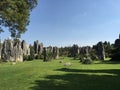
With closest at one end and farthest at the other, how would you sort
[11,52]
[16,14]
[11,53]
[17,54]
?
[16,14] < [17,54] < [11,53] < [11,52]

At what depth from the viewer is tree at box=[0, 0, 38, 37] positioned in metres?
34.0

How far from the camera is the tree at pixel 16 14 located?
34.0 meters

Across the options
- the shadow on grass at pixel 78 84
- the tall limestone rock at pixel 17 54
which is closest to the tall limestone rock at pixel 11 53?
the tall limestone rock at pixel 17 54

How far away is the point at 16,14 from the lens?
35.2 m

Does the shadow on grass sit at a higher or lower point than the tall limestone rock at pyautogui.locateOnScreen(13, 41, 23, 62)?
lower

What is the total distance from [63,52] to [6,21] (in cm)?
12903

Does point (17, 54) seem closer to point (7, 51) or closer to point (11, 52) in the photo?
point (11, 52)

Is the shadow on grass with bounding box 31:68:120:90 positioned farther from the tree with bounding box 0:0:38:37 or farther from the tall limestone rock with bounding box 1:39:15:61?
the tall limestone rock with bounding box 1:39:15:61

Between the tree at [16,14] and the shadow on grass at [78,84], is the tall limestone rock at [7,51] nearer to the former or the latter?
the tree at [16,14]

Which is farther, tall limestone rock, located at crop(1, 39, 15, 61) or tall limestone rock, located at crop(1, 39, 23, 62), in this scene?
tall limestone rock, located at crop(1, 39, 15, 61)

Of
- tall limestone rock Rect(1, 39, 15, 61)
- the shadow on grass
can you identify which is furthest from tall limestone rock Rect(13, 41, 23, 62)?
the shadow on grass

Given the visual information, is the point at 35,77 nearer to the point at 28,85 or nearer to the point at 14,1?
the point at 28,85

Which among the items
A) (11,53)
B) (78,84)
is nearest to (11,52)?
(11,53)

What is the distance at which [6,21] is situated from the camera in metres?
35.8
